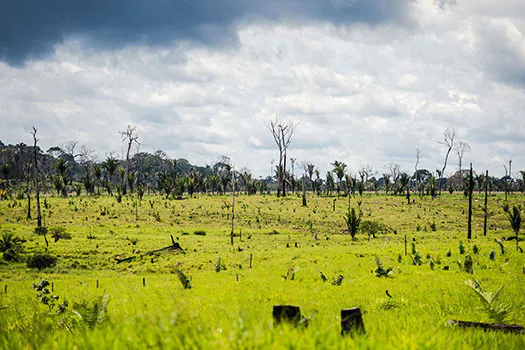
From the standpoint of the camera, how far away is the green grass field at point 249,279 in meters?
2.83

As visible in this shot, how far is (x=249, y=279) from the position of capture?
16094 mm

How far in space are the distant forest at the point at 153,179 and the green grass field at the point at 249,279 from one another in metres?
8.00

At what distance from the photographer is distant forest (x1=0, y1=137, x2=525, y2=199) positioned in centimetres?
7331

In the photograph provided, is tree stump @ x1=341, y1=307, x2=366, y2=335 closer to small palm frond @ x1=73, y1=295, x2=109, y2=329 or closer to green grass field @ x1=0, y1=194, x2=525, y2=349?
green grass field @ x1=0, y1=194, x2=525, y2=349

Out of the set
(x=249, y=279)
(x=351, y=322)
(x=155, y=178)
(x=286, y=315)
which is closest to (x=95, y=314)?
(x=286, y=315)

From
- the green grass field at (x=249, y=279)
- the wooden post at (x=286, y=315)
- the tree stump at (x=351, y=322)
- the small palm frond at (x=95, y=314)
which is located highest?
the wooden post at (x=286, y=315)

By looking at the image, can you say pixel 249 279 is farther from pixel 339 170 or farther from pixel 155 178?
pixel 155 178

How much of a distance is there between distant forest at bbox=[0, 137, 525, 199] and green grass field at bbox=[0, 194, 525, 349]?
26.3ft

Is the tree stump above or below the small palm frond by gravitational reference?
above

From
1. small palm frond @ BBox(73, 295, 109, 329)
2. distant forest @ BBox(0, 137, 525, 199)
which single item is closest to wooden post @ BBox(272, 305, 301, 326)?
small palm frond @ BBox(73, 295, 109, 329)

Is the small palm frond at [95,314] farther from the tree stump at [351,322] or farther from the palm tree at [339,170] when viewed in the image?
the palm tree at [339,170]

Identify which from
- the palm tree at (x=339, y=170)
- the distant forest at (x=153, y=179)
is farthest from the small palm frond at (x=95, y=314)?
the palm tree at (x=339, y=170)

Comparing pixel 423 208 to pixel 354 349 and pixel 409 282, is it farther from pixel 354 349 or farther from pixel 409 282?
pixel 354 349

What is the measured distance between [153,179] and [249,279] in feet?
369
